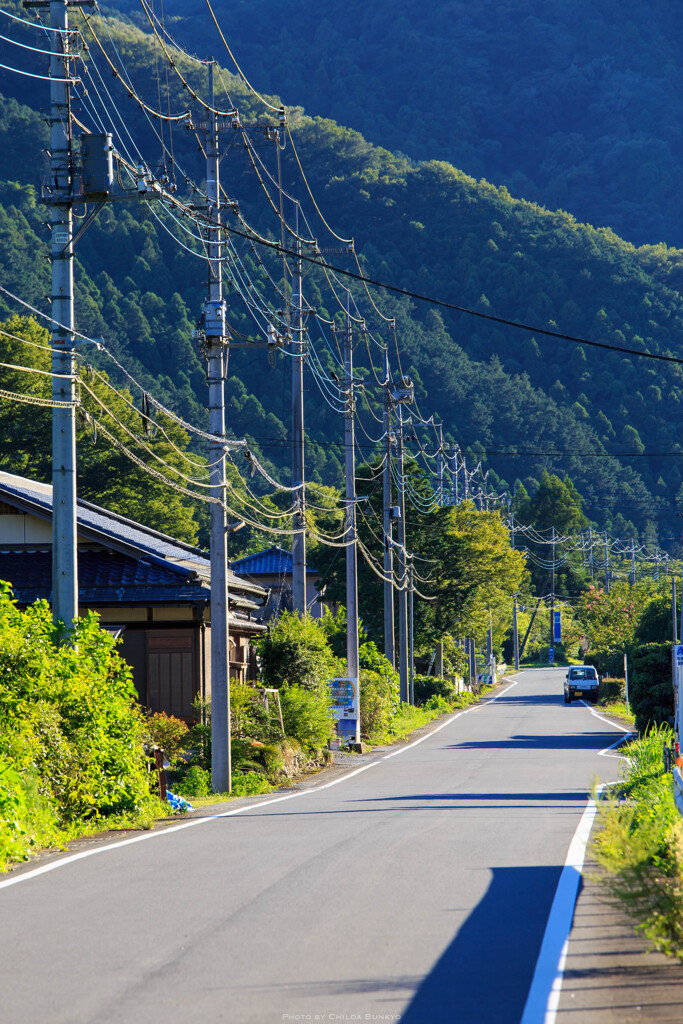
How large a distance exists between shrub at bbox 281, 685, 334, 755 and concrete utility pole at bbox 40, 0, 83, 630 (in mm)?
10113

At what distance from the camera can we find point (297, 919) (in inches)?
329

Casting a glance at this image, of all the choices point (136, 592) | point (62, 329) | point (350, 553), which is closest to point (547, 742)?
point (350, 553)

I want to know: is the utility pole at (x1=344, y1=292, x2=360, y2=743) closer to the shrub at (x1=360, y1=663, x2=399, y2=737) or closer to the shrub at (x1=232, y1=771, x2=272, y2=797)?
the shrub at (x1=360, y1=663, x2=399, y2=737)

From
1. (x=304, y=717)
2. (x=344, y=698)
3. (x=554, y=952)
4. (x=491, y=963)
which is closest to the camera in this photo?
(x=491, y=963)

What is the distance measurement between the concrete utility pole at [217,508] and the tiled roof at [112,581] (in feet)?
10.4

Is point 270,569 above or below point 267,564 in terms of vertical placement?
below

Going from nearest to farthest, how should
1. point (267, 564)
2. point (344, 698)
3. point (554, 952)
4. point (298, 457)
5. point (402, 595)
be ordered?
point (554, 952), point (298, 457), point (344, 698), point (402, 595), point (267, 564)

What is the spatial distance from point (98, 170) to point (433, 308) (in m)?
134

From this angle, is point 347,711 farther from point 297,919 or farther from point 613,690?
point 613,690

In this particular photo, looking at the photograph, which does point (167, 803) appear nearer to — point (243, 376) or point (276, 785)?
point (276, 785)

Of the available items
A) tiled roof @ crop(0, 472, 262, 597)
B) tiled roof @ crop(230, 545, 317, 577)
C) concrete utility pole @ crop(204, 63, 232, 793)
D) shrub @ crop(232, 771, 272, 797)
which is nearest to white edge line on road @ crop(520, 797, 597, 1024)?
concrete utility pole @ crop(204, 63, 232, 793)

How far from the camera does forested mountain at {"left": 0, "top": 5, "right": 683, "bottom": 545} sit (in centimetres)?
10119

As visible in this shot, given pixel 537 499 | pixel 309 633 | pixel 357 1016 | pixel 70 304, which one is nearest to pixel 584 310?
pixel 537 499

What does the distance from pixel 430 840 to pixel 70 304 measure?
28.0 ft
